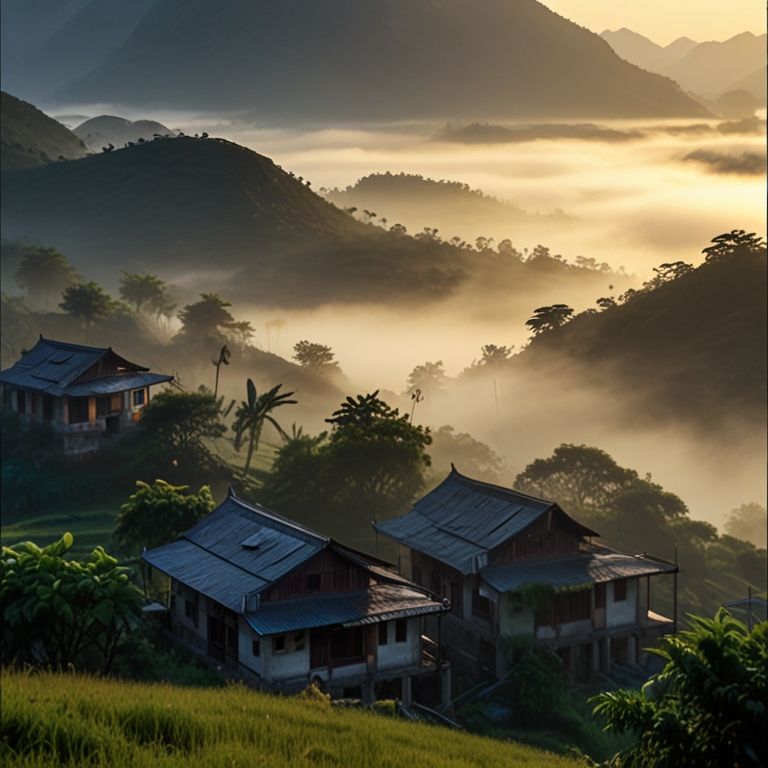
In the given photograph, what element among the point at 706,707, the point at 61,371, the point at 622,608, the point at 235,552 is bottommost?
the point at 622,608

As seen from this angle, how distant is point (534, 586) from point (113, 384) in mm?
39031

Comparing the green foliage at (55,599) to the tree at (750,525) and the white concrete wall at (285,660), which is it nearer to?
the white concrete wall at (285,660)

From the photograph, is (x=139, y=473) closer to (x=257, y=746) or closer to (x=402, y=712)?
(x=402, y=712)

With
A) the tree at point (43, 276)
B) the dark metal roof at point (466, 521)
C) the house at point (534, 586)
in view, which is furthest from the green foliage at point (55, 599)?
the tree at point (43, 276)

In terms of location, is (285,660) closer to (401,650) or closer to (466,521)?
(401,650)

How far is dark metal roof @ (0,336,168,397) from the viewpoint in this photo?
73875 mm

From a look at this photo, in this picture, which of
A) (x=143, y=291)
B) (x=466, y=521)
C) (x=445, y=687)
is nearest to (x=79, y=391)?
(x=466, y=521)

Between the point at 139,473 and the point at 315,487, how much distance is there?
1228cm

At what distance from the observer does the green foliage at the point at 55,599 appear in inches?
1302

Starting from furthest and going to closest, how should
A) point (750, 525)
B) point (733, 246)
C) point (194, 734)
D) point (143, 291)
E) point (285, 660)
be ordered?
point (733, 246) → point (143, 291) → point (750, 525) → point (285, 660) → point (194, 734)

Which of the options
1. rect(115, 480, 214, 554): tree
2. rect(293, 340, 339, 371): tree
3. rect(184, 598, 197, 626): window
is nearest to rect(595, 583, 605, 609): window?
rect(184, 598, 197, 626): window

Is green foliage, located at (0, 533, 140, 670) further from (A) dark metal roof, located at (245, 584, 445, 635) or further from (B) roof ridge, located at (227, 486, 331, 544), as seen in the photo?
(B) roof ridge, located at (227, 486, 331, 544)

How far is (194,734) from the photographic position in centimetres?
1970

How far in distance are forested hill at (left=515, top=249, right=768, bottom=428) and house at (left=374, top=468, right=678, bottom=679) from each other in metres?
114
